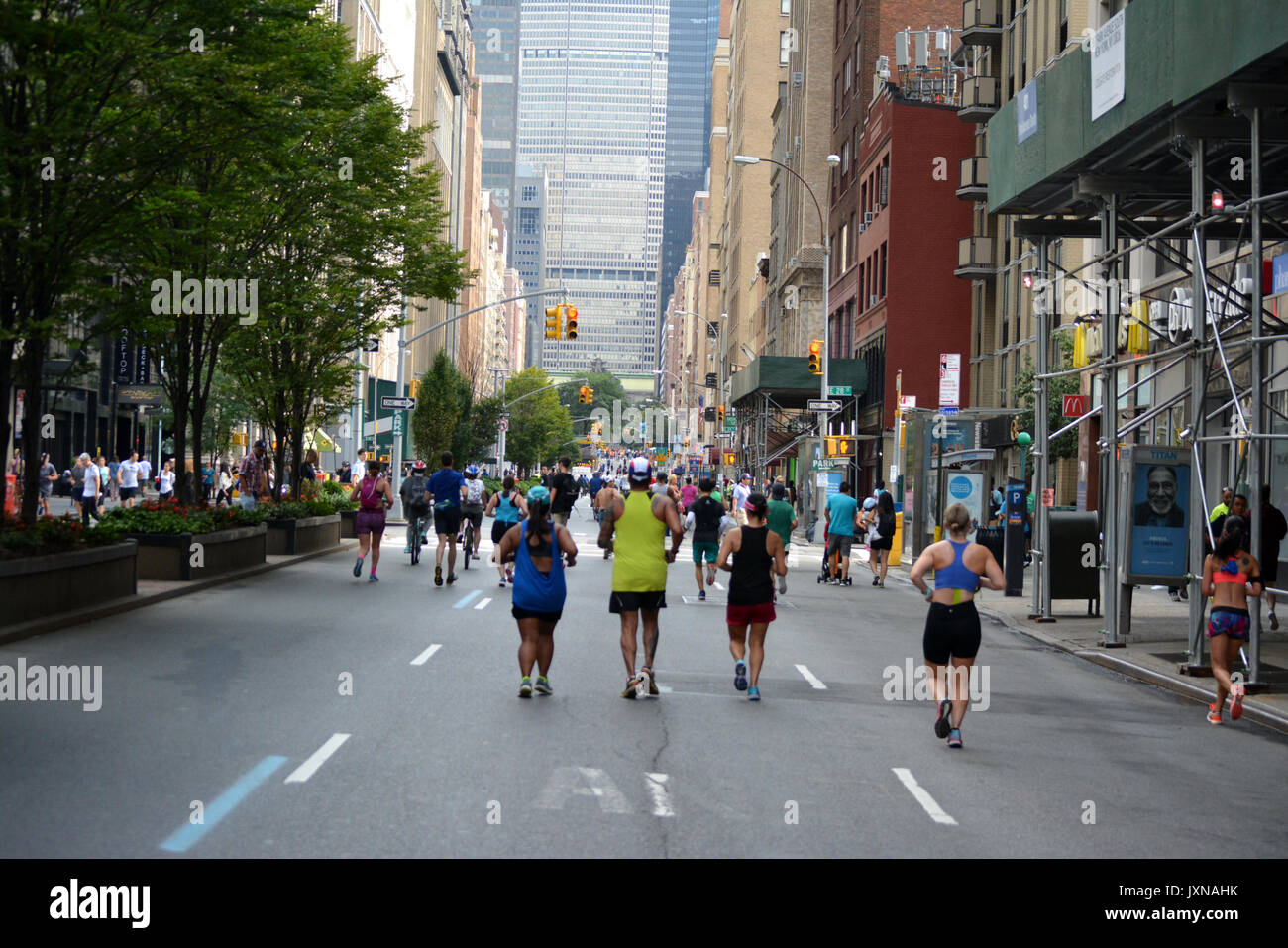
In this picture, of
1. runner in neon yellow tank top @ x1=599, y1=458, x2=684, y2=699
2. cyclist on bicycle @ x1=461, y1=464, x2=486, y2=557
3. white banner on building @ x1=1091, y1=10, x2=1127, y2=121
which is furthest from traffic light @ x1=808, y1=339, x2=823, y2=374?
runner in neon yellow tank top @ x1=599, y1=458, x2=684, y2=699

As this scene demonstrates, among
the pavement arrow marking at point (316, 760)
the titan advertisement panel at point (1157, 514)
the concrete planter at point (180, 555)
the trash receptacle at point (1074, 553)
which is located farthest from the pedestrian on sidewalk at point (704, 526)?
the pavement arrow marking at point (316, 760)

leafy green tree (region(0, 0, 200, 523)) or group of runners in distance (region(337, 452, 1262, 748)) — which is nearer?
group of runners in distance (region(337, 452, 1262, 748))

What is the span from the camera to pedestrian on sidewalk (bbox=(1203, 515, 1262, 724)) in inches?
508

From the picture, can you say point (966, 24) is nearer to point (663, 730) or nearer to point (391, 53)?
point (663, 730)

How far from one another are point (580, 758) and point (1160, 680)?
8.58 metres

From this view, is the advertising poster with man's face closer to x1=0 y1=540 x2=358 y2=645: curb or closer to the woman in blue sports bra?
the woman in blue sports bra

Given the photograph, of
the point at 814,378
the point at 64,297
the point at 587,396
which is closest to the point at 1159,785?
the point at 64,297

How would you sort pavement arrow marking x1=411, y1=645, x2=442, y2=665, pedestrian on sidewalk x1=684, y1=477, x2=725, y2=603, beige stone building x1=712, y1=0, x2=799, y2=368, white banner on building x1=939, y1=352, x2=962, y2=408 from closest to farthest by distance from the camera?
pavement arrow marking x1=411, y1=645, x2=442, y2=665 < pedestrian on sidewalk x1=684, y1=477, x2=725, y2=603 < white banner on building x1=939, y1=352, x2=962, y2=408 < beige stone building x1=712, y1=0, x2=799, y2=368

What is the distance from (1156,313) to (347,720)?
67.0 ft

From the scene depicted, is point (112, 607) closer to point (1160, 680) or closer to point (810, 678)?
point (810, 678)

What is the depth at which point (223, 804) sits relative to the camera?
26.1ft

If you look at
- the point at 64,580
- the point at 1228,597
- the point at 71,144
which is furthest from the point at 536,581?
the point at 71,144

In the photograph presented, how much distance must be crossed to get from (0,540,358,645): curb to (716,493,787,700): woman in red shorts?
740 centimetres

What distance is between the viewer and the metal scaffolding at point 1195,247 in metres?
15.2
